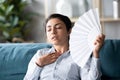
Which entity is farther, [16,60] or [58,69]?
[16,60]

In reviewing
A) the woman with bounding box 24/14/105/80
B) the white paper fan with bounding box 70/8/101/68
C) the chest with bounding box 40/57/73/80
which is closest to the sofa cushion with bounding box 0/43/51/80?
the woman with bounding box 24/14/105/80

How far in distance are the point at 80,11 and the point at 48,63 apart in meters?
1.83

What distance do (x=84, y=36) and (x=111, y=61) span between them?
28 cm

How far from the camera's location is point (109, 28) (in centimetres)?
358

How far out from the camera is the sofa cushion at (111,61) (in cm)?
172

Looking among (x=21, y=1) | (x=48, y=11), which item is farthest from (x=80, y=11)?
(x=21, y=1)

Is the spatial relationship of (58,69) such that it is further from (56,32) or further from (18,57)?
(18,57)

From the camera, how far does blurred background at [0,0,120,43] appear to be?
3.41 metres

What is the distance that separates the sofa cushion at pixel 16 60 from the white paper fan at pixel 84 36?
0.36 m

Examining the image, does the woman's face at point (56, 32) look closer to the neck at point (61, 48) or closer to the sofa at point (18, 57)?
the neck at point (61, 48)

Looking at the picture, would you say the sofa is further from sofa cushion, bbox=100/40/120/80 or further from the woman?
the woman

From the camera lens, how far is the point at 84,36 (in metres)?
1.60

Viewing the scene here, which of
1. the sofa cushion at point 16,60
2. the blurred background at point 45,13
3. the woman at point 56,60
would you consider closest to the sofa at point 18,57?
the sofa cushion at point 16,60

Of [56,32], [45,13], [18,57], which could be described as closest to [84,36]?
[56,32]
